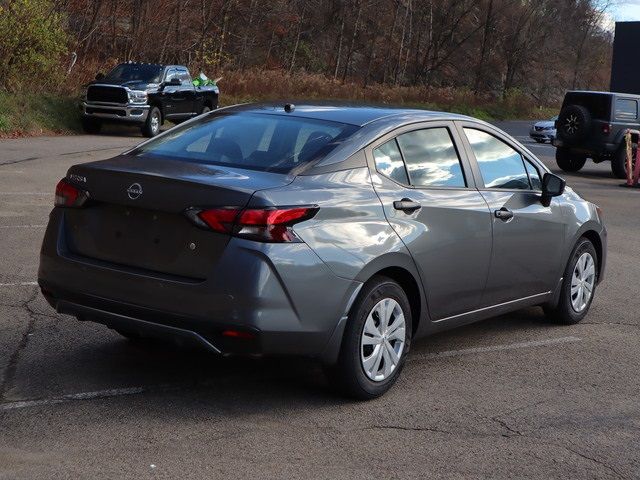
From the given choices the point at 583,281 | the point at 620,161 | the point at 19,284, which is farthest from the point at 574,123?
the point at 19,284

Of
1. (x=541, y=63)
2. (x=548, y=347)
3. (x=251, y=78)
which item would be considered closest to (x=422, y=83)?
(x=541, y=63)

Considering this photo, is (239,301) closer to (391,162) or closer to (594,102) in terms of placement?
(391,162)

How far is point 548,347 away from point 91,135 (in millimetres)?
22564

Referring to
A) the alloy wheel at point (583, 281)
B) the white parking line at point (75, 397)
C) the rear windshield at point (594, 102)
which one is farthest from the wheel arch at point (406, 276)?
the rear windshield at point (594, 102)

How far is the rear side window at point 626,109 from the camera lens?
25.4m

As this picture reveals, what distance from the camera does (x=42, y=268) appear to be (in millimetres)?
6137

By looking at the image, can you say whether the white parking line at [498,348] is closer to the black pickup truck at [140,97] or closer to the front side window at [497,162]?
the front side window at [497,162]

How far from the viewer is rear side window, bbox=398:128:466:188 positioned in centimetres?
652

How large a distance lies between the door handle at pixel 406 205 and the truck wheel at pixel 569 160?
2100 cm

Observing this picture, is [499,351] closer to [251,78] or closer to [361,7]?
[251,78]

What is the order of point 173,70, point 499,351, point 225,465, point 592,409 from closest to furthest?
point 225,465, point 592,409, point 499,351, point 173,70

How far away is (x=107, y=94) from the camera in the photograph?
28.4m

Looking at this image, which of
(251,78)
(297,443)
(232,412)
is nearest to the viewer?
(297,443)

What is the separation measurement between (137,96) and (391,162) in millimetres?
22962
